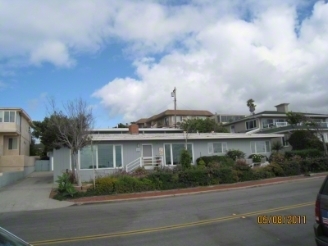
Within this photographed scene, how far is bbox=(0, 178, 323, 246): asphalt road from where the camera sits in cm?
735

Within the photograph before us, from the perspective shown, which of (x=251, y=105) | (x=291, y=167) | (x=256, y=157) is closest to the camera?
(x=291, y=167)

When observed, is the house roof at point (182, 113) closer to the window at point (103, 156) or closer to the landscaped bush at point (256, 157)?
the landscaped bush at point (256, 157)

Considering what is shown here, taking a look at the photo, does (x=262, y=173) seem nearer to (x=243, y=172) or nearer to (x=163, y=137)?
(x=243, y=172)

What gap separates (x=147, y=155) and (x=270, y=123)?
102 feet

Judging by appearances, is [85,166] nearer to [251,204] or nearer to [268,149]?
[251,204]

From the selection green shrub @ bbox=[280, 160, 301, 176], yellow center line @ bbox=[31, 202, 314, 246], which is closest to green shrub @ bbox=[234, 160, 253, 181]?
green shrub @ bbox=[280, 160, 301, 176]

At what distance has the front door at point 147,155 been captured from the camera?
26.9 meters

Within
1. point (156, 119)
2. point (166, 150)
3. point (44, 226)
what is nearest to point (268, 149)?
point (166, 150)

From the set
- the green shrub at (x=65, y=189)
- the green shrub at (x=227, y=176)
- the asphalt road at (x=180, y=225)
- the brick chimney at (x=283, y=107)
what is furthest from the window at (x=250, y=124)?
the asphalt road at (x=180, y=225)

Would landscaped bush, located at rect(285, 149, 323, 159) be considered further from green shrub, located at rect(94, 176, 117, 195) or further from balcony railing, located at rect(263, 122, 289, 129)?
green shrub, located at rect(94, 176, 117, 195)

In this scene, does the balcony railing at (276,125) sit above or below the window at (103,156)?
above

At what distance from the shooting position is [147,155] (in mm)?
27203

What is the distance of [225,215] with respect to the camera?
10258mm

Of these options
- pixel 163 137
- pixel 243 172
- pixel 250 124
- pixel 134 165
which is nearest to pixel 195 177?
pixel 243 172
